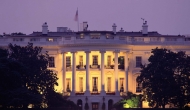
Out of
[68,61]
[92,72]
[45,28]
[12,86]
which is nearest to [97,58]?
[92,72]

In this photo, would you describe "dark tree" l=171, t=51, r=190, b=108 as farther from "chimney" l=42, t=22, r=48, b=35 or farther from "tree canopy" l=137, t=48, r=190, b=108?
"chimney" l=42, t=22, r=48, b=35

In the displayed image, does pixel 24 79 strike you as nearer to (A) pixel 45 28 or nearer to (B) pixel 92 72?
(B) pixel 92 72

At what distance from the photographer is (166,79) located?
98.4 m

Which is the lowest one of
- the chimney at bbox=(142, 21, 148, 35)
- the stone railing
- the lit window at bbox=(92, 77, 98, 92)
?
the lit window at bbox=(92, 77, 98, 92)

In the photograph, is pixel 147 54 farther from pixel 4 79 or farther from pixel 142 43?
pixel 4 79

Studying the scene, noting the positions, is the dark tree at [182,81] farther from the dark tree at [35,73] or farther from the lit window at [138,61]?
the dark tree at [35,73]

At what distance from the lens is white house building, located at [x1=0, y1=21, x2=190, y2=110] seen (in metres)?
110

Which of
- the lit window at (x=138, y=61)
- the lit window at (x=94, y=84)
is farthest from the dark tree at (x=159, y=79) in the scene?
the lit window at (x=138, y=61)

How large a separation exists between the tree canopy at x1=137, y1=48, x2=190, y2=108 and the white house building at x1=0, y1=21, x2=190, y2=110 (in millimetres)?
10020

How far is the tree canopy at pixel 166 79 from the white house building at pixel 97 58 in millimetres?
10020

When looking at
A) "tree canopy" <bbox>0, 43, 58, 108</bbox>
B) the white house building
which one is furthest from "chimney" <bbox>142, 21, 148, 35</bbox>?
"tree canopy" <bbox>0, 43, 58, 108</bbox>

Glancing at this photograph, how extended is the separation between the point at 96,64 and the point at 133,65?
6.24 metres

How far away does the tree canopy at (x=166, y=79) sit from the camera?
97.5 meters

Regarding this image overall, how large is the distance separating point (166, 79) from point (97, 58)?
17.0 m
